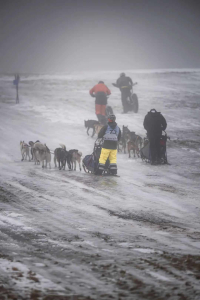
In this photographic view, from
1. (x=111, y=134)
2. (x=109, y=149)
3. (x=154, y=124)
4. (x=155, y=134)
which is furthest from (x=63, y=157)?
(x=154, y=124)

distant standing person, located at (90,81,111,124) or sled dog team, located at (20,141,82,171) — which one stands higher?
distant standing person, located at (90,81,111,124)

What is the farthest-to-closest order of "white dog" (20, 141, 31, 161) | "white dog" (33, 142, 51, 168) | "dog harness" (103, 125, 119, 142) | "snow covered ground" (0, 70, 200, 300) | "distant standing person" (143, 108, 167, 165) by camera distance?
1. "white dog" (20, 141, 31, 161)
2. "distant standing person" (143, 108, 167, 165)
3. "white dog" (33, 142, 51, 168)
4. "dog harness" (103, 125, 119, 142)
5. "snow covered ground" (0, 70, 200, 300)

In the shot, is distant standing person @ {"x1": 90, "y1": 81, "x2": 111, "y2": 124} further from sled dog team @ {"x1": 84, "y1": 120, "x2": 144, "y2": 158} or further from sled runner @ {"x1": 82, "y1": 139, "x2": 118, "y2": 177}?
sled runner @ {"x1": 82, "y1": 139, "x2": 118, "y2": 177}

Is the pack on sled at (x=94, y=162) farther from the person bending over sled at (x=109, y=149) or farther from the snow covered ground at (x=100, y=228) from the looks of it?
the snow covered ground at (x=100, y=228)

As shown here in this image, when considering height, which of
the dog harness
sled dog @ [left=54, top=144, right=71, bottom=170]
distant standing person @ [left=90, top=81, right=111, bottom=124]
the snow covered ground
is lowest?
the snow covered ground

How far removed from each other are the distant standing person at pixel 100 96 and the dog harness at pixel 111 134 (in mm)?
8226

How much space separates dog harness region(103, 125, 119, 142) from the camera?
12.9m

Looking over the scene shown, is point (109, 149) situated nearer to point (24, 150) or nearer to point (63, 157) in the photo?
point (63, 157)

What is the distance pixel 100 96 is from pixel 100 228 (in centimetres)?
1389

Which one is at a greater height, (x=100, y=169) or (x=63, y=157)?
(x=63, y=157)

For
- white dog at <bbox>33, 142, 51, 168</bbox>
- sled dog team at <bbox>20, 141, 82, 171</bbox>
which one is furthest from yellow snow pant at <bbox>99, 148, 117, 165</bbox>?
white dog at <bbox>33, 142, 51, 168</bbox>

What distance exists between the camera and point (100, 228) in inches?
314

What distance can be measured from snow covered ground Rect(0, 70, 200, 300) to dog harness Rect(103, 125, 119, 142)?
96 cm

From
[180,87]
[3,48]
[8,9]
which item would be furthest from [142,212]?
[8,9]
